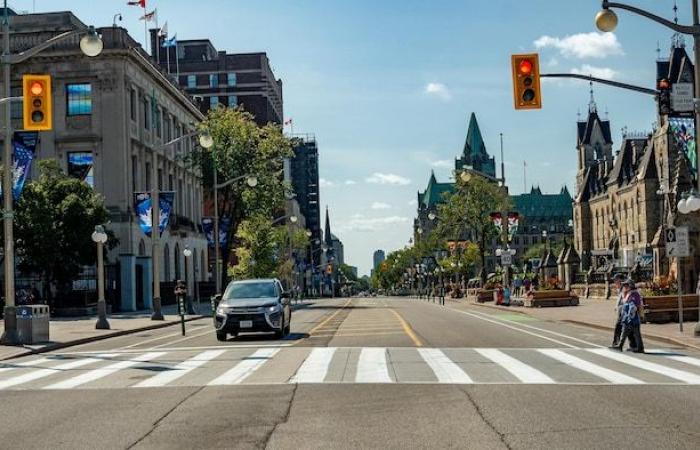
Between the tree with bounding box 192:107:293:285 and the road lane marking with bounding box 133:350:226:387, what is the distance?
48026 mm

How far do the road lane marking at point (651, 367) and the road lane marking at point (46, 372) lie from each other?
36.2 feet

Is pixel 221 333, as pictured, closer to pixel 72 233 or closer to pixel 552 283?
pixel 72 233

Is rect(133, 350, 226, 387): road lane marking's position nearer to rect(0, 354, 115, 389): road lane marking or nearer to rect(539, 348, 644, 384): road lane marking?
rect(0, 354, 115, 389): road lane marking

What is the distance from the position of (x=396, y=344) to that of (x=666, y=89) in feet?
30.0

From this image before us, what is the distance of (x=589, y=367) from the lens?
1555cm

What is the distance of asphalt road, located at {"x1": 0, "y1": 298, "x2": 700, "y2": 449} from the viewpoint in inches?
354

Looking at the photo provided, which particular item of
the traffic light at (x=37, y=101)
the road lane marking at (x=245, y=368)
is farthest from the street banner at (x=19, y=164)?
the road lane marking at (x=245, y=368)

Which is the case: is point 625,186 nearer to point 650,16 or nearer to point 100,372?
point 650,16

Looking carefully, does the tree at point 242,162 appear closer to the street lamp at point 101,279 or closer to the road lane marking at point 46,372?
the street lamp at point 101,279

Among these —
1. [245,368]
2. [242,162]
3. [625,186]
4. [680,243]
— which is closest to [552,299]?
[680,243]

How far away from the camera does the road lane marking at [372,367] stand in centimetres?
1376

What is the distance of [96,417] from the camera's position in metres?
10.6

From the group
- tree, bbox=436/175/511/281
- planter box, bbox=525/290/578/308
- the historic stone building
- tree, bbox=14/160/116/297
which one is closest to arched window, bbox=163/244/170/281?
tree, bbox=14/160/116/297

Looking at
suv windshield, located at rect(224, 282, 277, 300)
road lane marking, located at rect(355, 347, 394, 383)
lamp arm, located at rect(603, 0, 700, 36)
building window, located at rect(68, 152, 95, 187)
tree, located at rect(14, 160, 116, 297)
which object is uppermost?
building window, located at rect(68, 152, 95, 187)
